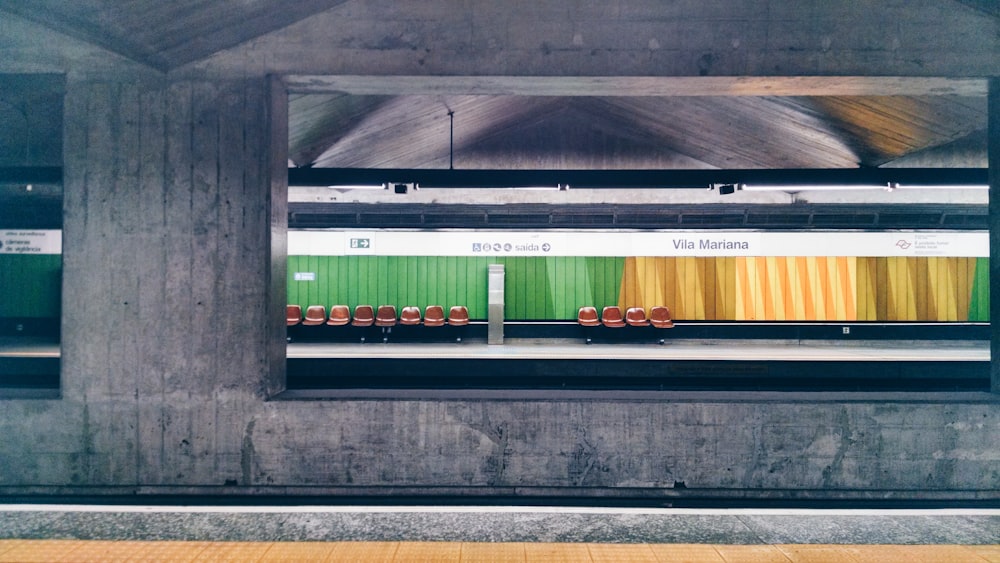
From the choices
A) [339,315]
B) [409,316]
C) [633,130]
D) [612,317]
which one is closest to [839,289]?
[612,317]

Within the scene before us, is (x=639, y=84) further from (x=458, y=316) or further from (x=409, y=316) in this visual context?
(x=409, y=316)

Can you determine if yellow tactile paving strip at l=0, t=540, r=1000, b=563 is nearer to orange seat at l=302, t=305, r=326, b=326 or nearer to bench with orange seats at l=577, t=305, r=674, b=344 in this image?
bench with orange seats at l=577, t=305, r=674, b=344

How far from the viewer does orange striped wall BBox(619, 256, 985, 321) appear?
392 inches

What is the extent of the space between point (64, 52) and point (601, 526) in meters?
4.56

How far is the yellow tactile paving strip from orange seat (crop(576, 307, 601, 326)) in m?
7.19

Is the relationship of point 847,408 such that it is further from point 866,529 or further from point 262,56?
point 262,56

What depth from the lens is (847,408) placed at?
3354mm

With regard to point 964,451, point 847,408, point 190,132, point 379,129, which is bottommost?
point 964,451

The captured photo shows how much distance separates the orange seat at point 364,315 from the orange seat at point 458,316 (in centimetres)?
154

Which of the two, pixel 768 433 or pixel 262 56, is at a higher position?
pixel 262 56

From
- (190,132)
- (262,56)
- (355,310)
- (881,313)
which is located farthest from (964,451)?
(355,310)

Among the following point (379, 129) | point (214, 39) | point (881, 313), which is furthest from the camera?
point (881, 313)

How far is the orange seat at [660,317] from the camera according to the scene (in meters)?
9.89

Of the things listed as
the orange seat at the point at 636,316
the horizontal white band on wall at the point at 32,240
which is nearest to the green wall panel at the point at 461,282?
the orange seat at the point at 636,316
